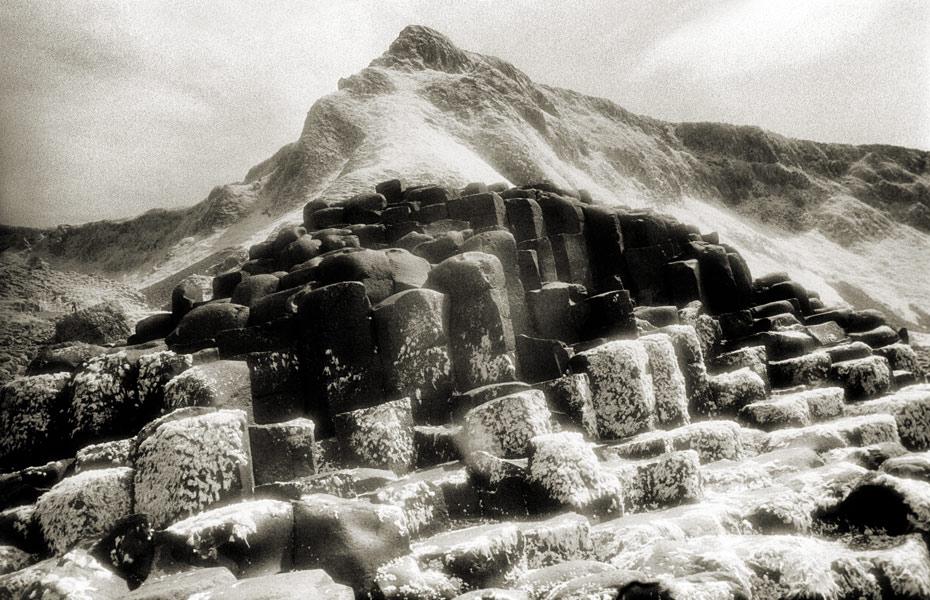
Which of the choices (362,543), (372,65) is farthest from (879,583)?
(372,65)

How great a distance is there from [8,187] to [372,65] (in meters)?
29.7

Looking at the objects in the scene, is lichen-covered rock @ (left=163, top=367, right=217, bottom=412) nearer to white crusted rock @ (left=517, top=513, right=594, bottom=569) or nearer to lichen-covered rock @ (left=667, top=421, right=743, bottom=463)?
white crusted rock @ (left=517, top=513, right=594, bottom=569)

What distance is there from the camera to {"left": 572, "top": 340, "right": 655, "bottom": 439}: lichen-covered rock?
23.8 ft

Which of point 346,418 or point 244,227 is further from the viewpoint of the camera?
point 244,227

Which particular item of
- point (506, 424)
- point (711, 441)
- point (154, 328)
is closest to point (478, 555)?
point (506, 424)

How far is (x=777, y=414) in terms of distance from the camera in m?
7.77

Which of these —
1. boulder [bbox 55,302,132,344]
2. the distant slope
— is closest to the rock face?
boulder [bbox 55,302,132,344]

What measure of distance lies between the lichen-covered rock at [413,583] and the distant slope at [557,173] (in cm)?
1305

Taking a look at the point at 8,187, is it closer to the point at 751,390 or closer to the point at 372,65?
the point at 751,390

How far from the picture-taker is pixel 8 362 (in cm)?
1060

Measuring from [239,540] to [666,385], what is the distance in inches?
195

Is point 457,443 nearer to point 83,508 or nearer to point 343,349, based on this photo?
point 343,349

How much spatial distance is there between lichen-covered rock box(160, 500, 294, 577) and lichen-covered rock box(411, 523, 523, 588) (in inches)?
31.8

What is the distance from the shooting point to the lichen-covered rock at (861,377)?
9328 mm
